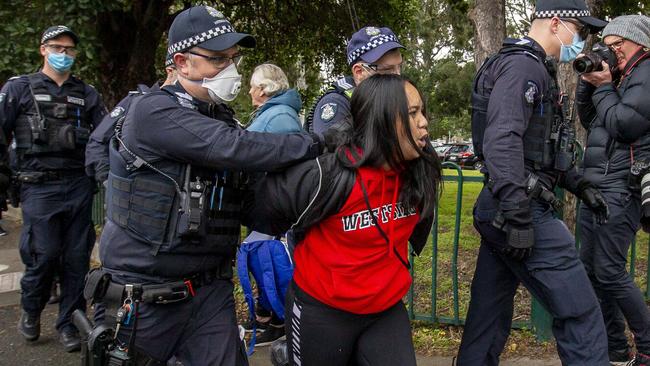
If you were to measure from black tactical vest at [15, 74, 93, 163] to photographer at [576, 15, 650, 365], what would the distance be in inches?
137

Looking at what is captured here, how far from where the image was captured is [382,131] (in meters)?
2.29

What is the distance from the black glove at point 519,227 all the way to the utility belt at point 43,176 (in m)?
3.10

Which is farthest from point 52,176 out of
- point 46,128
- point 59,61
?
point 59,61

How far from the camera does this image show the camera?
3.47 meters

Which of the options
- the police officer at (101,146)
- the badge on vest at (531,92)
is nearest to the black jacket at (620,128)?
the badge on vest at (531,92)

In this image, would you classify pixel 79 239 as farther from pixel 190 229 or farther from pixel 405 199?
pixel 405 199

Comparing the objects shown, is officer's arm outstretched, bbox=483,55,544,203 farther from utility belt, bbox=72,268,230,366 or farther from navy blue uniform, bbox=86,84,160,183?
navy blue uniform, bbox=86,84,160,183

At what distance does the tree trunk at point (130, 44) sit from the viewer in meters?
8.84

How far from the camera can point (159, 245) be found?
2.32 meters

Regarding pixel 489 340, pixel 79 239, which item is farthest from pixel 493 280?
pixel 79 239

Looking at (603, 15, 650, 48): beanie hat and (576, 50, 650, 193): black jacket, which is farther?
(603, 15, 650, 48): beanie hat

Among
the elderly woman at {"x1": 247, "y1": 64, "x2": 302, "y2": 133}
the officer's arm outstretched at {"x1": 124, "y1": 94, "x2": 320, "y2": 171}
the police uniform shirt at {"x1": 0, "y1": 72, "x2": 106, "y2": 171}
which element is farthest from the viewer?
the police uniform shirt at {"x1": 0, "y1": 72, "x2": 106, "y2": 171}

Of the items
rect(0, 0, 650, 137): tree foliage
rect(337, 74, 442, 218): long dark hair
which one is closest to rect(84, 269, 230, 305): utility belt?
rect(337, 74, 442, 218): long dark hair

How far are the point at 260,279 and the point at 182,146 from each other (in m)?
1.93
